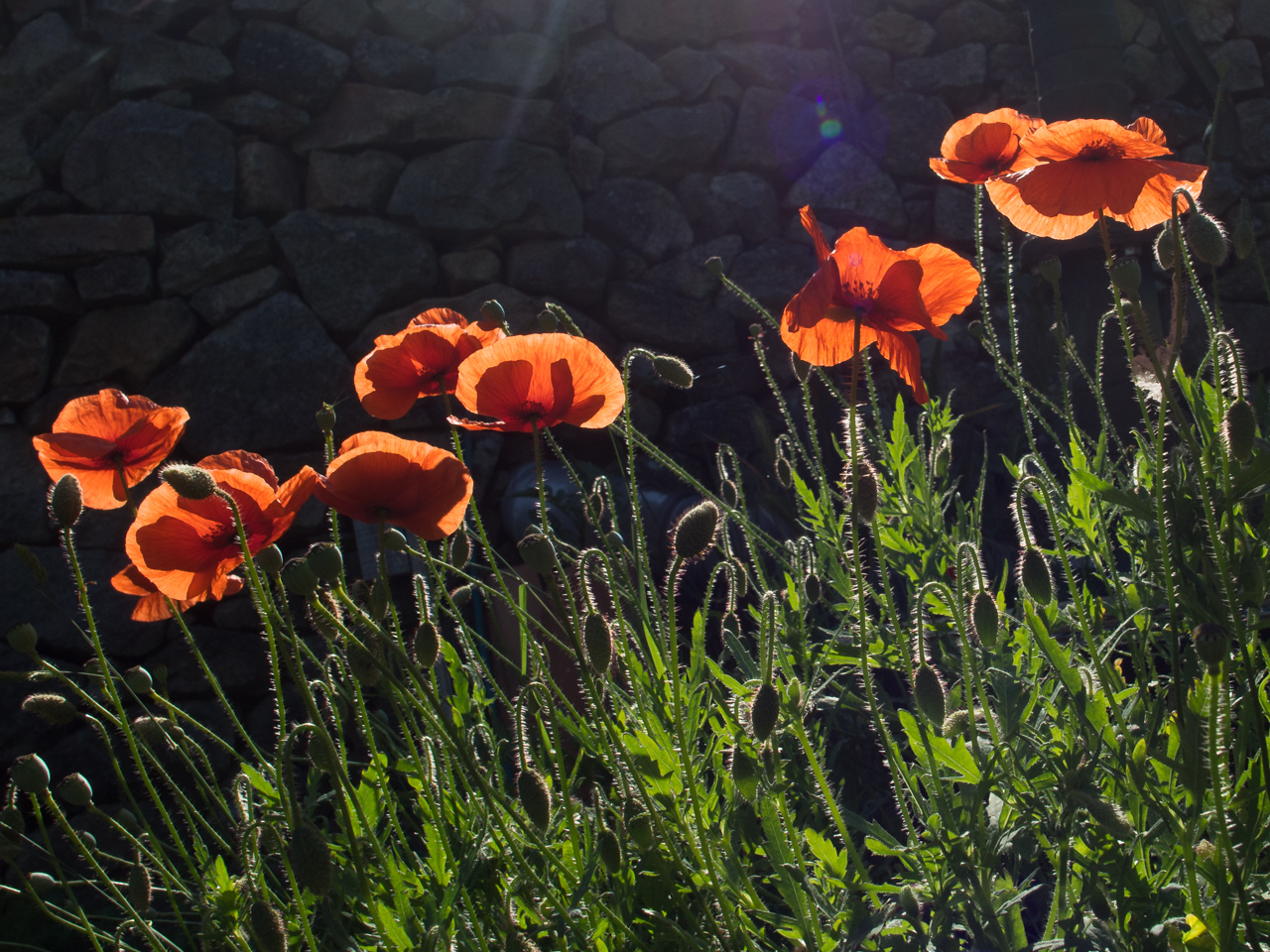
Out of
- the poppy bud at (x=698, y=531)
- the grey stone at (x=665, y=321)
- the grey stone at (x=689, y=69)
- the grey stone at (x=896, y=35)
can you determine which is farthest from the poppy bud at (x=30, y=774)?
the grey stone at (x=896, y=35)

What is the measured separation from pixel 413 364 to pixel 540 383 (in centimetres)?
27

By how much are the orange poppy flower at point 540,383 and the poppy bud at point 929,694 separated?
48 cm

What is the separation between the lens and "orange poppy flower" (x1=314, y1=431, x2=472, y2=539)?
3.09 feet

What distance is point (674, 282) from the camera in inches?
165

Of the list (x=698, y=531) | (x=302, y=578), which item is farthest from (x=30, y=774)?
(x=698, y=531)

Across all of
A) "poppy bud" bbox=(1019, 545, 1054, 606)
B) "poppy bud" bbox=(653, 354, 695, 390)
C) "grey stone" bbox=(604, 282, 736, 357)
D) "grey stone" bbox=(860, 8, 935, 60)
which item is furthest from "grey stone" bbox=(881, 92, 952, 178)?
"poppy bud" bbox=(1019, 545, 1054, 606)

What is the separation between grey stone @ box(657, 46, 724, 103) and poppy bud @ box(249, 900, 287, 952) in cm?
425

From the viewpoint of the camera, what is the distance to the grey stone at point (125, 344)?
11.8 ft

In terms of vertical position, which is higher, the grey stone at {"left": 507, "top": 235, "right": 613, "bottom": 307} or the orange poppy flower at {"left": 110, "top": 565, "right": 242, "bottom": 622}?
the orange poppy flower at {"left": 110, "top": 565, "right": 242, "bottom": 622}

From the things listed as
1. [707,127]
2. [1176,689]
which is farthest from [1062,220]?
[707,127]

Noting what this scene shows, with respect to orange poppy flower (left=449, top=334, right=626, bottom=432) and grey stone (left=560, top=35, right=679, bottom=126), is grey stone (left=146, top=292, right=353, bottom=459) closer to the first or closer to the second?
grey stone (left=560, top=35, right=679, bottom=126)

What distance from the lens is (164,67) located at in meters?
3.96

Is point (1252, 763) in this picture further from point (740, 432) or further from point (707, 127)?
point (707, 127)

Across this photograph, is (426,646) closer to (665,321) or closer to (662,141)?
(665,321)
